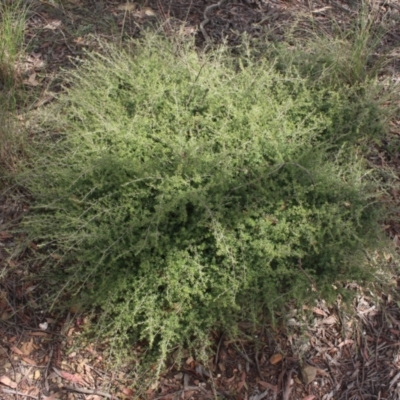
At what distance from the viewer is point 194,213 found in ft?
7.29

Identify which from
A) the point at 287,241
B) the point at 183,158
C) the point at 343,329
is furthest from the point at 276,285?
the point at 183,158

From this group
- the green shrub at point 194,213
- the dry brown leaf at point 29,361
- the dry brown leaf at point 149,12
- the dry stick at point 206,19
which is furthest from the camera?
the dry brown leaf at point 149,12

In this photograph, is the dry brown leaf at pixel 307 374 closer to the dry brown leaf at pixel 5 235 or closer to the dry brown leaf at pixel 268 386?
the dry brown leaf at pixel 268 386

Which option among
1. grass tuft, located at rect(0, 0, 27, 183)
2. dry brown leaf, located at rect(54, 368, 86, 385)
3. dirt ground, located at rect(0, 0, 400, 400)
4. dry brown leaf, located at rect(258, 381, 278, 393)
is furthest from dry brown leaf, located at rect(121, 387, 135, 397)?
grass tuft, located at rect(0, 0, 27, 183)

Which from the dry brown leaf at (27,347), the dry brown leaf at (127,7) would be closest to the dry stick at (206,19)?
the dry brown leaf at (127,7)

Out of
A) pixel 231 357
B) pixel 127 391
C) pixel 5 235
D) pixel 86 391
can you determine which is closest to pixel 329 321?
pixel 231 357

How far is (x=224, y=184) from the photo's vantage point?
219 centimetres

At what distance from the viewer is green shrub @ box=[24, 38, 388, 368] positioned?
2.12 m

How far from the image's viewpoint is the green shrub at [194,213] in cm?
212

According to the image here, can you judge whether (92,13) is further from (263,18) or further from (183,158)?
(183,158)

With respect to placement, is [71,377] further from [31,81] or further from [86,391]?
[31,81]

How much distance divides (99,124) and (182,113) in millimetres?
415

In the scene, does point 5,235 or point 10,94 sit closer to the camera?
point 5,235

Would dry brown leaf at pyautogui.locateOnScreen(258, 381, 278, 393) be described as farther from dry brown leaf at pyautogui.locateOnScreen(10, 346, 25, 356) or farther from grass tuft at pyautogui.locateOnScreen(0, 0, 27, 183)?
grass tuft at pyautogui.locateOnScreen(0, 0, 27, 183)
